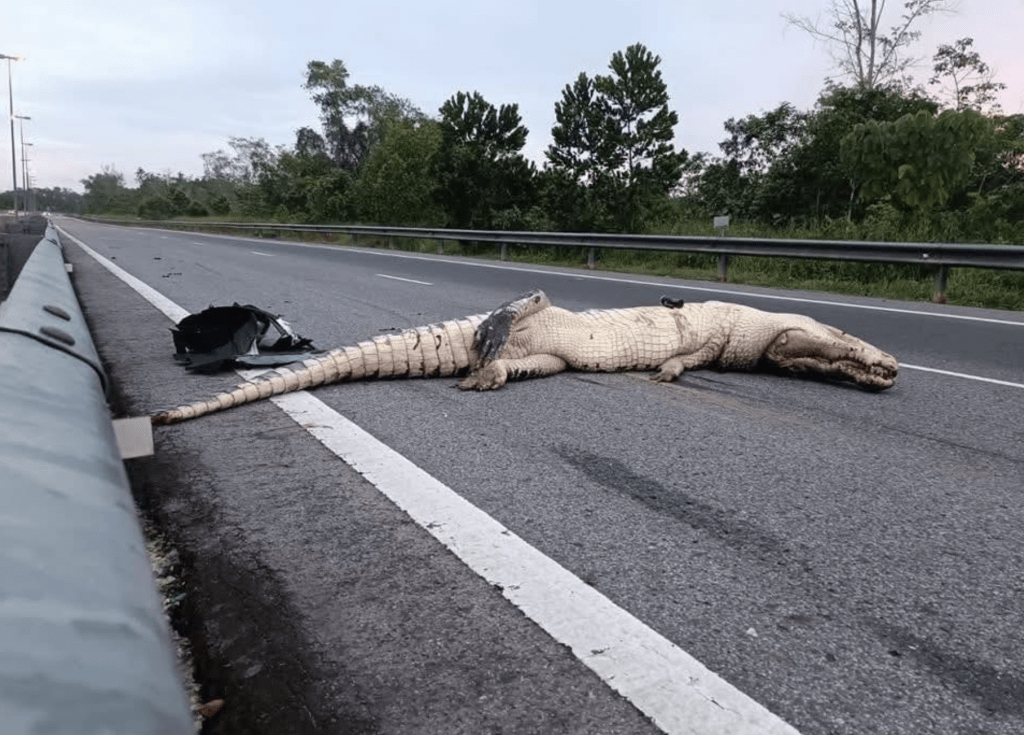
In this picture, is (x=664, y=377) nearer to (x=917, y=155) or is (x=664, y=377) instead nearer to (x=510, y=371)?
(x=510, y=371)

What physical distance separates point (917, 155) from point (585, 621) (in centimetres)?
1737

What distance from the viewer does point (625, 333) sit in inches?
210

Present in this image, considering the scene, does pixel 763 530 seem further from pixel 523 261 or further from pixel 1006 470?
pixel 523 261

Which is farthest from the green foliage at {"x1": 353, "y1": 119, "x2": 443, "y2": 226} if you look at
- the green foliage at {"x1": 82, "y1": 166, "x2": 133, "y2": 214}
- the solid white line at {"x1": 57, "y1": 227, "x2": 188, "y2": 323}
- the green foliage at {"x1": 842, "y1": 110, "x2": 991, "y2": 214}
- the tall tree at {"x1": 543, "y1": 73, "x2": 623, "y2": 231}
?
the green foliage at {"x1": 82, "y1": 166, "x2": 133, "y2": 214}

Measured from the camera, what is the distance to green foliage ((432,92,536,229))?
24.6 metres

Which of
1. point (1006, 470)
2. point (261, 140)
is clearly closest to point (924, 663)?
point (1006, 470)

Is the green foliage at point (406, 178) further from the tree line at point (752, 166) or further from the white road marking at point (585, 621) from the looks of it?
the white road marking at point (585, 621)

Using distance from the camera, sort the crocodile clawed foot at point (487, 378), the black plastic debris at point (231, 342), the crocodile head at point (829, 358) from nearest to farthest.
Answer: the crocodile clawed foot at point (487, 378), the crocodile head at point (829, 358), the black plastic debris at point (231, 342)

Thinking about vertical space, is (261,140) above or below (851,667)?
above

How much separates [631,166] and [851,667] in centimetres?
2116

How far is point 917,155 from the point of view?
15.9 meters

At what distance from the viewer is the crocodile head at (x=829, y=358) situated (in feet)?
15.6

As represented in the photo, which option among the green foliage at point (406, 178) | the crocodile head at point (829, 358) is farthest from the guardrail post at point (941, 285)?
the green foliage at point (406, 178)

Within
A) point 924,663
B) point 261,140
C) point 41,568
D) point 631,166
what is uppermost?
point 261,140
